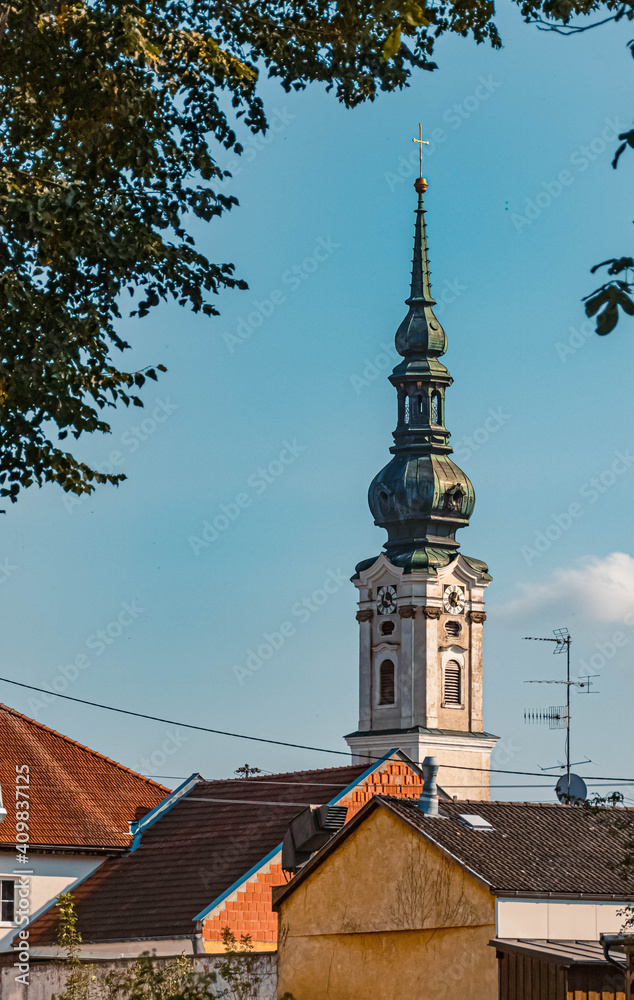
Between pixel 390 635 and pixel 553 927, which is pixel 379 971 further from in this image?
pixel 390 635

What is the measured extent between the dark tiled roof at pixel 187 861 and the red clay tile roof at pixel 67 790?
2.50 feet

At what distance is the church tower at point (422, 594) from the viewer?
93062mm

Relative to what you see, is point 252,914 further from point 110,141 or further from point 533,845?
point 110,141

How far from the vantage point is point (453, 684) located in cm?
9462

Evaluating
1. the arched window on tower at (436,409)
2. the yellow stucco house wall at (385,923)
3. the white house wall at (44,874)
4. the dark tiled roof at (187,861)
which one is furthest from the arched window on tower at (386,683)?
the yellow stucco house wall at (385,923)

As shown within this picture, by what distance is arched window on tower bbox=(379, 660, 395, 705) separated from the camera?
9394 cm

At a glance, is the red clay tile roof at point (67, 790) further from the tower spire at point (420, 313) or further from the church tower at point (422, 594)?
the tower spire at point (420, 313)

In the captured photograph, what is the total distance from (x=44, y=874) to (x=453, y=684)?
6447cm

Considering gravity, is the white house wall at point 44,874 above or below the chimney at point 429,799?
below

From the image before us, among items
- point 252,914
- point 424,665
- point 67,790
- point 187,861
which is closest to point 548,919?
point 252,914

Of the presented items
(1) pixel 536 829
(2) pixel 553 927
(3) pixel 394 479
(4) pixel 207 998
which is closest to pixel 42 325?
(4) pixel 207 998

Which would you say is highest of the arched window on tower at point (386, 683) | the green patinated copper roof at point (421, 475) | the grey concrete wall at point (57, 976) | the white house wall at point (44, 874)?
the green patinated copper roof at point (421, 475)

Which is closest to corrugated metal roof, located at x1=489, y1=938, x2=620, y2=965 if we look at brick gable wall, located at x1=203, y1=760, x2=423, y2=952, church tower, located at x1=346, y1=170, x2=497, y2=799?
brick gable wall, located at x1=203, y1=760, x2=423, y2=952

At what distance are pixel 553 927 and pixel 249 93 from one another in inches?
433
